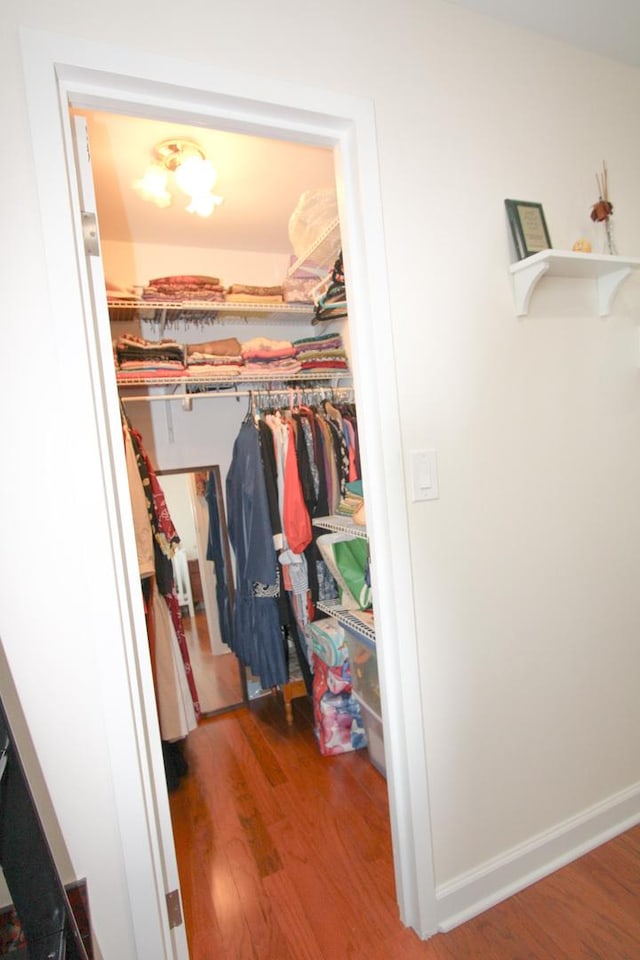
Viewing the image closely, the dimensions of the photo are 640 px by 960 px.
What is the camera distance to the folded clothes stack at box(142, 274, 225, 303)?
7.03ft

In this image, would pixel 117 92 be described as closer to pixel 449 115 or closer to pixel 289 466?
pixel 449 115

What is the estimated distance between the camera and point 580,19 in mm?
1274

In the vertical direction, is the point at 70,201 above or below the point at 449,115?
below

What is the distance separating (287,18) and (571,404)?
4.18 feet

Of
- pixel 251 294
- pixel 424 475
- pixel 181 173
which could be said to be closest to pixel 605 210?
pixel 424 475

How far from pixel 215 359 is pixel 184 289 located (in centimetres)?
36

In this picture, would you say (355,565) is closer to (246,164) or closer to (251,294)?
(251,294)

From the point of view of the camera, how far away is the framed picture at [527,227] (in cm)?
127

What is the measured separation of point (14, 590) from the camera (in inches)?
33.8

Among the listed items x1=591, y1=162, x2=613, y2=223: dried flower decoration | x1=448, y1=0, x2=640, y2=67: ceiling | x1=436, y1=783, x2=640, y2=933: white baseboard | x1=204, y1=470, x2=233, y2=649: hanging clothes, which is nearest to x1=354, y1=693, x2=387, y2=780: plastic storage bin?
x1=436, y1=783, x2=640, y2=933: white baseboard

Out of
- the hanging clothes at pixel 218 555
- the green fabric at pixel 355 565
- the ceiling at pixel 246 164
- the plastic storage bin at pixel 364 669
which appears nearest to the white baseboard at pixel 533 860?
the plastic storage bin at pixel 364 669

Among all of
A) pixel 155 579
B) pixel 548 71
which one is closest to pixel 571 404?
pixel 548 71

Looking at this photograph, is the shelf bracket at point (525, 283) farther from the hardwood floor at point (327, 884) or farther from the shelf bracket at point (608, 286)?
the hardwood floor at point (327, 884)

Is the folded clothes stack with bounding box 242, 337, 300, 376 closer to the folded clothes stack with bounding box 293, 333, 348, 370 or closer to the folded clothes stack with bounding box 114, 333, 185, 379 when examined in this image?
the folded clothes stack with bounding box 293, 333, 348, 370
